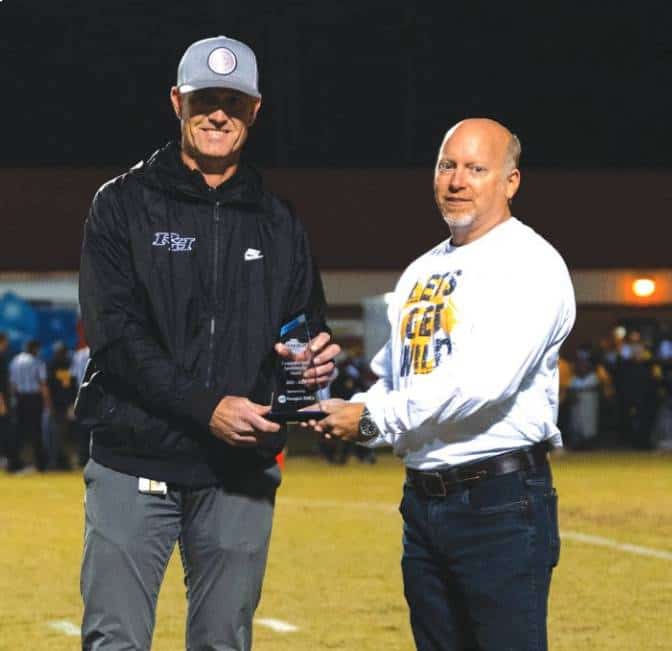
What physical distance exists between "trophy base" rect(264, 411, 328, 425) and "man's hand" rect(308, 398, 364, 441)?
27 mm

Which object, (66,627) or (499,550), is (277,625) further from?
(499,550)

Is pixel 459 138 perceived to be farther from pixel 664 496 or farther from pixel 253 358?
pixel 664 496

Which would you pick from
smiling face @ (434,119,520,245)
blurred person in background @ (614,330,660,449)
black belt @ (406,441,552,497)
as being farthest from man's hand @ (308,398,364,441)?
blurred person in background @ (614,330,660,449)

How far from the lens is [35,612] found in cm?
961

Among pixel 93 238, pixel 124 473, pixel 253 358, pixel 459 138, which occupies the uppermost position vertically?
pixel 459 138

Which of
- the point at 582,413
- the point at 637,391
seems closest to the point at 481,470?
the point at 582,413

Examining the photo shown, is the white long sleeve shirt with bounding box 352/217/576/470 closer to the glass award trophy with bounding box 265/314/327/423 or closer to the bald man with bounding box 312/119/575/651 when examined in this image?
the bald man with bounding box 312/119/575/651

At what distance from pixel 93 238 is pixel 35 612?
5333mm

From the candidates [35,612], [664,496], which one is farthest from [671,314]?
[35,612]

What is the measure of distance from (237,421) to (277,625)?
4667 millimetres

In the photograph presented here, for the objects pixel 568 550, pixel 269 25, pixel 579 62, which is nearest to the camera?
pixel 568 550

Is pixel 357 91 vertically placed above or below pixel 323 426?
above

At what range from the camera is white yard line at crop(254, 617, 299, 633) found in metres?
8.88

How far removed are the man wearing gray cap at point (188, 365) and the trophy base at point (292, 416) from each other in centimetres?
3
